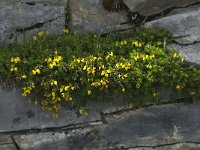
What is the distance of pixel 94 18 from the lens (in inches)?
276

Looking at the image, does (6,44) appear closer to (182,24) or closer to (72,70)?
(72,70)

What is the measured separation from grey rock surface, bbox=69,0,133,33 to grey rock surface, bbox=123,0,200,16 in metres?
0.23

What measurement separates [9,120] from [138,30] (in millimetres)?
2585

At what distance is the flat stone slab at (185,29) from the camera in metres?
6.57

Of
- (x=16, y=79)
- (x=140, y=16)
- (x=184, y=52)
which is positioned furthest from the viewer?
(x=140, y=16)

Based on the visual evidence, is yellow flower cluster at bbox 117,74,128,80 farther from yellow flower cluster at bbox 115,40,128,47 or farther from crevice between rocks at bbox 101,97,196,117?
yellow flower cluster at bbox 115,40,128,47

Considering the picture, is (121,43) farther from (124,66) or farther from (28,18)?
(28,18)

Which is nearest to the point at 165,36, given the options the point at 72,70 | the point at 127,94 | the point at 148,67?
the point at 148,67

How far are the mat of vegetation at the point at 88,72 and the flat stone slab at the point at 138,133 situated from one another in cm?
31

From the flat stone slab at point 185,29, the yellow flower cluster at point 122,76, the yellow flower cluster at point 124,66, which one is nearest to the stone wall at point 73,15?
the flat stone slab at point 185,29

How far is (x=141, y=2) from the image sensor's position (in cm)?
686

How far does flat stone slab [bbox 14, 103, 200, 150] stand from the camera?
6.09m

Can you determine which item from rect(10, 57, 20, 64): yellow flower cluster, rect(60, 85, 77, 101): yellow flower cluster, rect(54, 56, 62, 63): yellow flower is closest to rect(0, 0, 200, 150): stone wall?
rect(60, 85, 77, 101): yellow flower cluster

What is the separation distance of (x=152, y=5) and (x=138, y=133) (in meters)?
2.22
